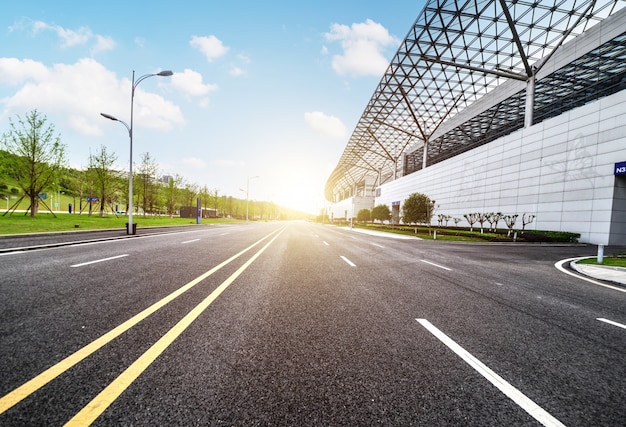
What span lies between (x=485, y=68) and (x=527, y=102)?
271 inches

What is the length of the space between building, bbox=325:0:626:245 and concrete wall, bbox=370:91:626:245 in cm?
8

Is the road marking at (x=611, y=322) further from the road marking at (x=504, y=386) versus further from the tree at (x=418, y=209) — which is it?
the tree at (x=418, y=209)

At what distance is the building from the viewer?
2038 centimetres

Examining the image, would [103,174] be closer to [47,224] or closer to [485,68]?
[47,224]

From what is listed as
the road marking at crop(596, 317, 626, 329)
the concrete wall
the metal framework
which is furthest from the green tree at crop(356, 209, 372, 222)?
the road marking at crop(596, 317, 626, 329)

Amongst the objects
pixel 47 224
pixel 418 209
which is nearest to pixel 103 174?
pixel 47 224

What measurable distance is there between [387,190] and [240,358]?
61956 mm

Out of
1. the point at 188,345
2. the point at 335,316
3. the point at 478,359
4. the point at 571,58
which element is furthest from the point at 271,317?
the point at 571,58

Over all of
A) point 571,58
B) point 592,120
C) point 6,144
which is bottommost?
point 6,144

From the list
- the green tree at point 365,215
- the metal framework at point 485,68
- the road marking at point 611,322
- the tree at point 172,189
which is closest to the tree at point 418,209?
the metal framework at point 485,68

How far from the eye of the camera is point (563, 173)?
22.7m

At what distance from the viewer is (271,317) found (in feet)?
11.5

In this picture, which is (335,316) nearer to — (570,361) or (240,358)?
(240,358)

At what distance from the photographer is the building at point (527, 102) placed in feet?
66.8
